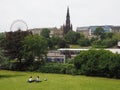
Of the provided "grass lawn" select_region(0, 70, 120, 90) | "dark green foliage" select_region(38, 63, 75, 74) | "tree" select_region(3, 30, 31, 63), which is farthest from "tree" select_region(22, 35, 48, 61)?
"grass lawn" select_region(0, 70, 120, 90)

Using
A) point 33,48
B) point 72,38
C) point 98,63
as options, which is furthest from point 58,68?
point 72,38

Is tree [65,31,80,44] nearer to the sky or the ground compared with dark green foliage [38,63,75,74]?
nearer to the sky

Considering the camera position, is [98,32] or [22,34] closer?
[22,34]

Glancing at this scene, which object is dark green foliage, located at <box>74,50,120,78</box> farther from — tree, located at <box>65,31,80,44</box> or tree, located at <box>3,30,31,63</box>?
tree, located at <box>65,31,80,44</box>

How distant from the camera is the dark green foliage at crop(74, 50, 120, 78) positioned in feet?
138

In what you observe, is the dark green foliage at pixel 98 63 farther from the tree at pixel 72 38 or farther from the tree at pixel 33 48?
the tree at pixel 72 38

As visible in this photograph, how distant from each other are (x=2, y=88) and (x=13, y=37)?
97.5 ft

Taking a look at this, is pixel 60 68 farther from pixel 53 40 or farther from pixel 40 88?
pixel 53 40

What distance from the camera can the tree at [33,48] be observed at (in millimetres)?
53750

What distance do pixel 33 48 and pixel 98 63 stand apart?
15.1m

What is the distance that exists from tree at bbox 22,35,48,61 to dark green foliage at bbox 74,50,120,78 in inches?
415

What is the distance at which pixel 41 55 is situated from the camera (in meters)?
56.0

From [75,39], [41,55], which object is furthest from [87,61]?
[75,39]

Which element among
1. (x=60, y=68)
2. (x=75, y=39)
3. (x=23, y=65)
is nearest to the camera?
(x=60, y=68)
